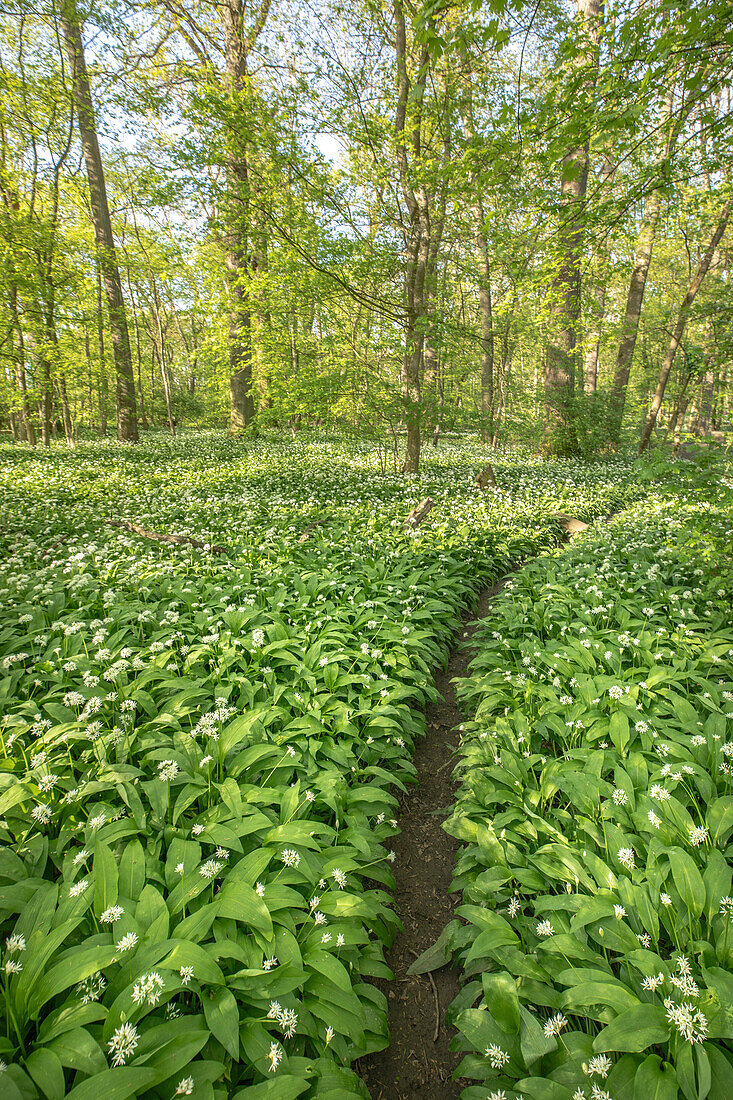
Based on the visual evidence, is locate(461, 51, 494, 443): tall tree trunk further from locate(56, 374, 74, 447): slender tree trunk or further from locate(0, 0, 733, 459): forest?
locate(56, 374, 74, 447): slender tree trunk

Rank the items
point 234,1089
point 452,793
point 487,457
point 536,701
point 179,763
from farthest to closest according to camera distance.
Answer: point 487,457
point 536,701
point 452,793
point 179,763
point 234,1089

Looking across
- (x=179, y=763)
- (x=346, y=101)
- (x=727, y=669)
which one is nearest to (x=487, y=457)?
(x=346, y=101)

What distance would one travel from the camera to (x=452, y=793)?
355 centimetres

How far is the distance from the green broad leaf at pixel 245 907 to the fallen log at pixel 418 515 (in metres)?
6.12

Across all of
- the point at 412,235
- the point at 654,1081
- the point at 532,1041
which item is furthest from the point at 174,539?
the point at 412,235

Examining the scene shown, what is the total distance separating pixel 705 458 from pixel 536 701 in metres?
3.04

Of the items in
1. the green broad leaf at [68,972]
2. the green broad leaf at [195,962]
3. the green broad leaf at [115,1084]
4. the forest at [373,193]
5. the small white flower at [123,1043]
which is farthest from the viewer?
the forest at [373,193]

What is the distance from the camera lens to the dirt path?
79.9 inches

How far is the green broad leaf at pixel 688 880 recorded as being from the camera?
2006mm

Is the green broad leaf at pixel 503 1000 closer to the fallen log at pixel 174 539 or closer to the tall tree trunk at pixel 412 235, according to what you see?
the fallen log at pixel 174 539

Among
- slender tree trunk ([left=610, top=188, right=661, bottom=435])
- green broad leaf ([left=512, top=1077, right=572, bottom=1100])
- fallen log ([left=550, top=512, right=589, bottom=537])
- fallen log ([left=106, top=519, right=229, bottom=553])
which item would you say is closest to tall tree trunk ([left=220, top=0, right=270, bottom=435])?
fallen log ([left=106, top=519, right=229, bottom=553])

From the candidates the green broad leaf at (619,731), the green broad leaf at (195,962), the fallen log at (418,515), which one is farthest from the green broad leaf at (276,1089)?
the fallen log at (418,515)

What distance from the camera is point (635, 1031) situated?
1620 mm

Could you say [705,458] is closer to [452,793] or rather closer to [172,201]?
[452,793]
